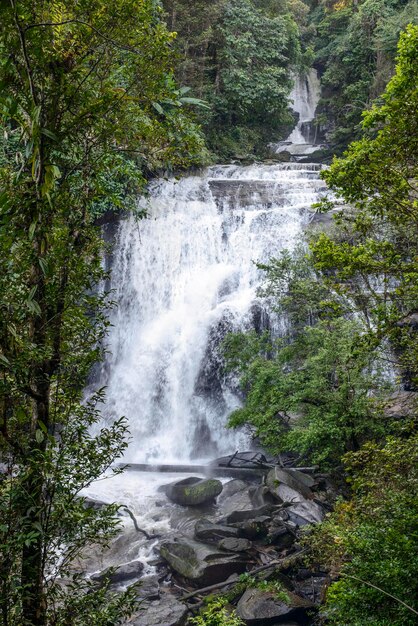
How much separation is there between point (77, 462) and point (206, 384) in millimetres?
13385

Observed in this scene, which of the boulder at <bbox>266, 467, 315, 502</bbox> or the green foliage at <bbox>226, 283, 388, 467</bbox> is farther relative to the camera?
the boulder at <bbox>266, 467, 315, 502</bbox>

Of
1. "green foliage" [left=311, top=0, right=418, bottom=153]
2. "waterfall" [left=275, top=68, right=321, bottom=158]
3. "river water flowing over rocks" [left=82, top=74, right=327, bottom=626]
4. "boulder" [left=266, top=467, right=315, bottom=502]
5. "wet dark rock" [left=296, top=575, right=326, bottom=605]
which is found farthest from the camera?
"waterfall" [left=275, top=68, right=321, bottom=158]

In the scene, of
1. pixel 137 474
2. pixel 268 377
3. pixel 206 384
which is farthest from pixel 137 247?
pixel 268 377

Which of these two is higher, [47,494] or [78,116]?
[78,116]

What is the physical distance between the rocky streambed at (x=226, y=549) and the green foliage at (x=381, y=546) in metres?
1.60

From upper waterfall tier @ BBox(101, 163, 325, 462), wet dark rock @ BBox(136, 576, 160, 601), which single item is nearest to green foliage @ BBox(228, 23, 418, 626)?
wet dark rock @ BBox(136, 576, 160, 601)

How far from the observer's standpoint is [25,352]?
3.01 m

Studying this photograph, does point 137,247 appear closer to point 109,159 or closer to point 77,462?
point 109,159

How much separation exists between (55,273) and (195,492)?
10.00m

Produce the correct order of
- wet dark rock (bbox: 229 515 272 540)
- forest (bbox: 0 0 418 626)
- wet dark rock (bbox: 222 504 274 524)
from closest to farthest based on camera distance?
1. forest (bbox: 0 0 418 626)
2. wet dark rock (bbox: 229 515 272 540)
3. wet dark rock (bbox: 222 504 274 524)

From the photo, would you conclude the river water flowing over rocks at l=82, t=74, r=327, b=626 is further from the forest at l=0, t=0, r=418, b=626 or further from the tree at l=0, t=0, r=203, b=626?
the tree at l=0, t=0, r=203, b=626

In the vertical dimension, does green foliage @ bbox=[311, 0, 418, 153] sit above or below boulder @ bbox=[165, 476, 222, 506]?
above

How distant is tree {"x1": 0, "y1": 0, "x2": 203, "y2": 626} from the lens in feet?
9.68

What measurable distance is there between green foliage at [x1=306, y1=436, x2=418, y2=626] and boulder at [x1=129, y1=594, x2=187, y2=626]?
279 centimetres
